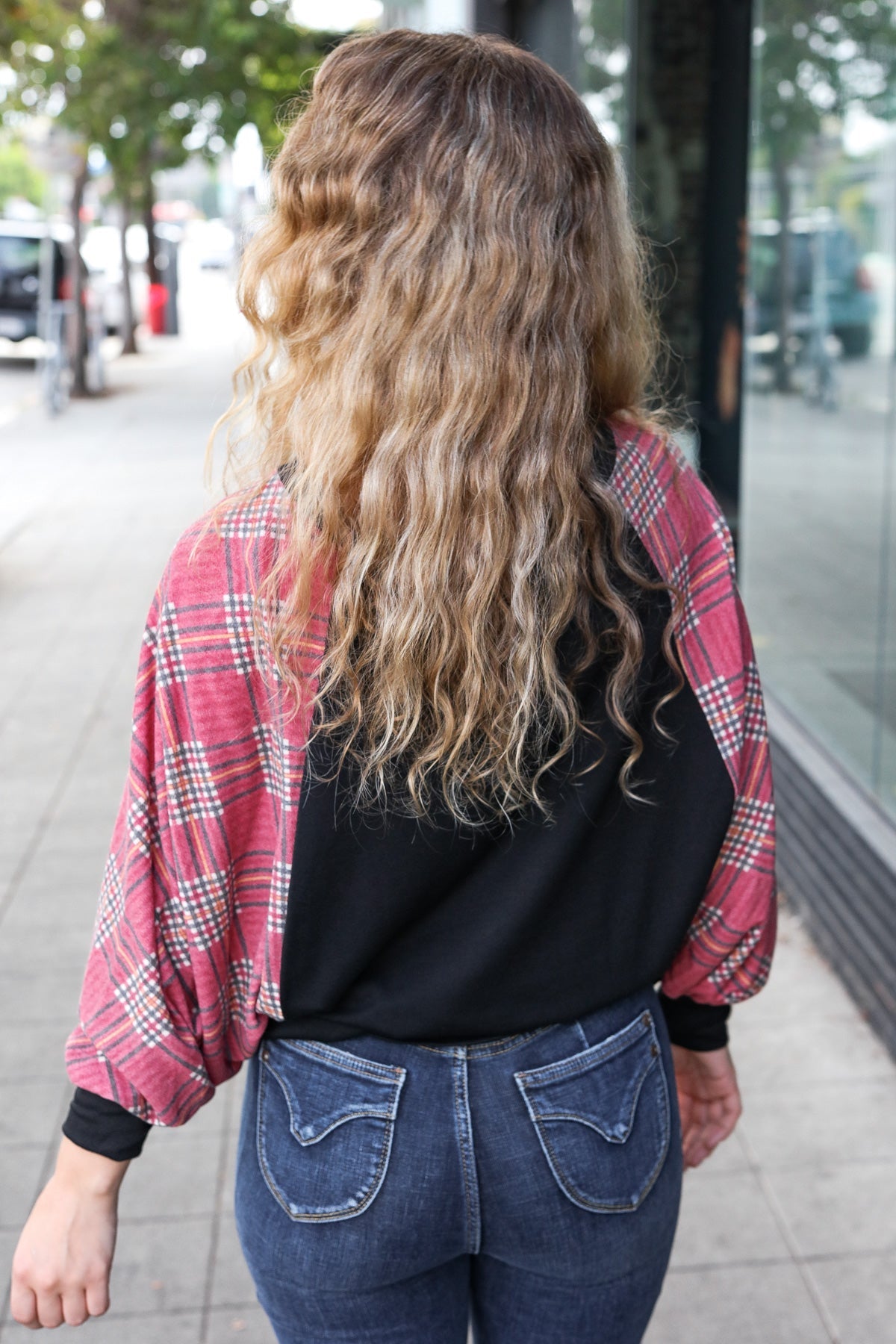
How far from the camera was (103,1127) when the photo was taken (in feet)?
4.24

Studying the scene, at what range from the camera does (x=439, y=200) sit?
1.14 metres

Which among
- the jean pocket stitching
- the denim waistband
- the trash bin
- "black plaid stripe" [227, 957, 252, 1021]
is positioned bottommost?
the jean pocket stitching

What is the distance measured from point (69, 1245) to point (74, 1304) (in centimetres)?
6

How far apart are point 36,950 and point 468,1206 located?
10.1ft

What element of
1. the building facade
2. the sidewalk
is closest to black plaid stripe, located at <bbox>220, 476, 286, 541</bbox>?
the sidewalk

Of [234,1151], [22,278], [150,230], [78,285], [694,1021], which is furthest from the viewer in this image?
[150,230]

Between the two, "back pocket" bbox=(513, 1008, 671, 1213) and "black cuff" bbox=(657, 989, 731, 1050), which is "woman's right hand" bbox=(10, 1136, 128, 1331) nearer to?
"back pocket" bbox=(513, 1008, 671, 1213)

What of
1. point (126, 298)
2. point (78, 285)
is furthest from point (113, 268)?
point (78, 285)

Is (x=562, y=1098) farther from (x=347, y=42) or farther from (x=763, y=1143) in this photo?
(x=763, y=1143)

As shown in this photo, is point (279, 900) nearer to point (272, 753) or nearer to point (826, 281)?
point (272, 753)

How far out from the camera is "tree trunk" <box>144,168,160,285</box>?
870 inches

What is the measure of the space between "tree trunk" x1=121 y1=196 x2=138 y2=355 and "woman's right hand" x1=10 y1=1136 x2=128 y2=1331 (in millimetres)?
22395

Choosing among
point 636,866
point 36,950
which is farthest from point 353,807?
point 36,950

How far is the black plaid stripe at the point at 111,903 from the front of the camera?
4.26ft
